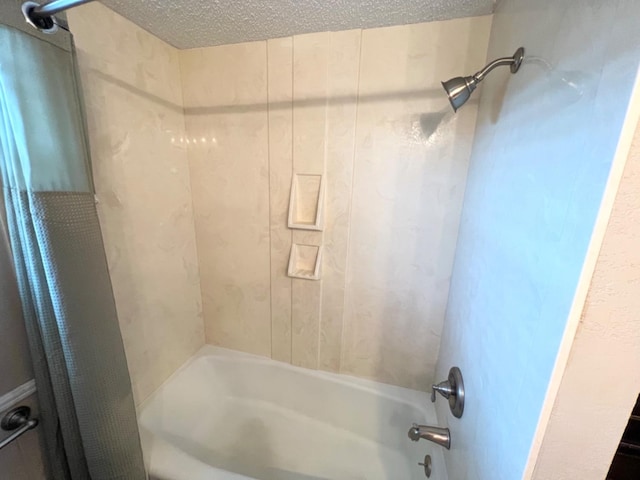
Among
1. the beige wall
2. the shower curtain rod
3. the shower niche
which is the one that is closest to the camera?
the beige wall

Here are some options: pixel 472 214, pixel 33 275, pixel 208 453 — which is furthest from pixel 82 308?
pixel 472 214

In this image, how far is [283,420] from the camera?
Result: 159cm

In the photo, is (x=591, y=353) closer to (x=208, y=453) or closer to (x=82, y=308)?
(x=82, y=308)

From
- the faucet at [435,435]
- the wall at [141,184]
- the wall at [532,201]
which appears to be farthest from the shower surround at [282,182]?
the faucet at [435,435]

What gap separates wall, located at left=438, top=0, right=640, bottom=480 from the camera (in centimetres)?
40

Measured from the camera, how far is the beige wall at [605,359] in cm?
36

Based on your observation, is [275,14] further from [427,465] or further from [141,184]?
[427,465]

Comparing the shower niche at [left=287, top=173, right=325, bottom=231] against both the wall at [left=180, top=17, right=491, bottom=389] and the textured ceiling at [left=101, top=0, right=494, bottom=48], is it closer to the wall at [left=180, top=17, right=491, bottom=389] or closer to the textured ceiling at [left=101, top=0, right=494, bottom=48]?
the wall at [left=180, top=17, right=491, bottom=389]

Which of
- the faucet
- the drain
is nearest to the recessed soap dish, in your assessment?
the faucet

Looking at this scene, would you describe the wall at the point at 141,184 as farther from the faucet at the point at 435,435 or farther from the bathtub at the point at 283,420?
the faucet at the point at 435,435

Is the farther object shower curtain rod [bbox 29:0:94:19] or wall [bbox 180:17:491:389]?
wall [bbox 180:17:491:389]

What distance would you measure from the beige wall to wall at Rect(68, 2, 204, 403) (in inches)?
57.5

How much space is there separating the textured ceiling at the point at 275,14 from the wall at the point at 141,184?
0.13 metres

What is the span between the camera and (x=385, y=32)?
3.71 ft
